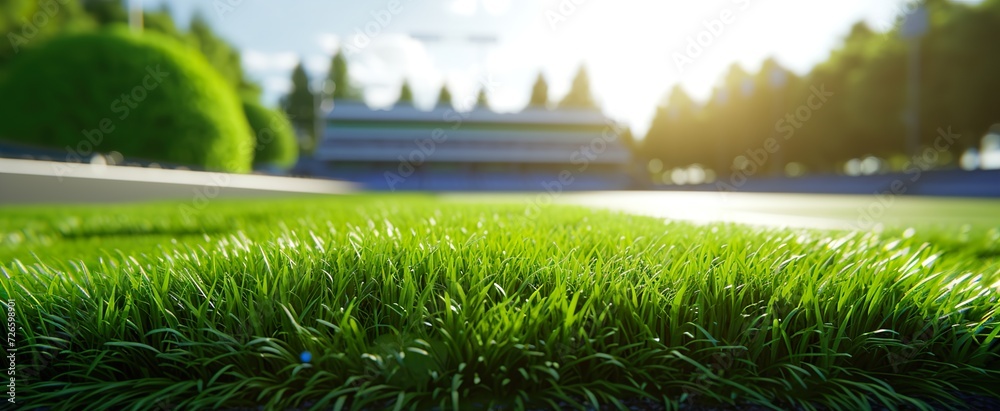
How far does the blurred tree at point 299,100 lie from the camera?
74.6m

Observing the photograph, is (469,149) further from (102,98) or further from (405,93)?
(102,98)

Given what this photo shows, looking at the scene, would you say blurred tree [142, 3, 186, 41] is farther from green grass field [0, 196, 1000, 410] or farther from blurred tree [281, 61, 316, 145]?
green grass field [0, 196, 1000, 410]

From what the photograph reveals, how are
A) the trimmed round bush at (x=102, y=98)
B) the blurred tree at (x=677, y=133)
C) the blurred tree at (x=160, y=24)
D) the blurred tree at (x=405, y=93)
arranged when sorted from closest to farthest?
the trimmed round bush at (x=102, y=98)
the blurred tree at (x=160, y=24)
the blurred tree at (x=677, y=133)
the blurred tree at (x=405, y=93)

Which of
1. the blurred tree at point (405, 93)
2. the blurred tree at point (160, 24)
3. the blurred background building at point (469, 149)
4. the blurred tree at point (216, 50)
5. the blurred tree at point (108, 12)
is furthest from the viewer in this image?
the blurred tree at point (405, 93)

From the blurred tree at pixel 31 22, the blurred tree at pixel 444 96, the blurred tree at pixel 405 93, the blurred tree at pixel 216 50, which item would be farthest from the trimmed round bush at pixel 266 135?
the blurred tree at pixel 444 96

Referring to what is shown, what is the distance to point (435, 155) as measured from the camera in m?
69.1

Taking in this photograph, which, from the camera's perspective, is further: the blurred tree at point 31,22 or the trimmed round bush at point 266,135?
the trimmed round bush at point 266,135

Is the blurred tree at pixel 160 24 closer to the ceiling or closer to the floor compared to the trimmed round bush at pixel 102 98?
closer to the ceiling

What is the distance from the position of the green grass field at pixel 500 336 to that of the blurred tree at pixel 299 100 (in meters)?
77.3

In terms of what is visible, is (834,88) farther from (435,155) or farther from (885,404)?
(885,404)

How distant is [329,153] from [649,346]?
6859 centimetres

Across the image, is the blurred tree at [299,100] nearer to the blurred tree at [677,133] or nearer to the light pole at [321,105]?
the light pole at [321,105]

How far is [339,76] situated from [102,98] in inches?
2461

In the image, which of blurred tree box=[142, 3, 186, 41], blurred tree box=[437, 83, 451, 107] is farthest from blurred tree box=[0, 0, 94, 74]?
blurred tree box=[437, 83, 451, 107]
